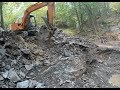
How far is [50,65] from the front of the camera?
11.7 m

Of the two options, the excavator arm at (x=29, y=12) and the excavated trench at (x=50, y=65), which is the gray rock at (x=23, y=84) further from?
the excavator arm at (x=29, y=12)

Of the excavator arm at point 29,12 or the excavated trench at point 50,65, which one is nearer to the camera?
the excavated trench at point 50,65

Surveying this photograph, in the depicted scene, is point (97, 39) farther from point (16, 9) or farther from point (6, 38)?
point (16, 9)

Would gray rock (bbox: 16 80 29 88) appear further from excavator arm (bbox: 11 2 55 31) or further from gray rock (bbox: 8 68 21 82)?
excavator arm (bbox: 11 2 55 31)

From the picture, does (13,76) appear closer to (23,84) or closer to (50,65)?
(23,84)

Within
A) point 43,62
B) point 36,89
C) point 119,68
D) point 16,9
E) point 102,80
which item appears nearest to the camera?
point 36,89

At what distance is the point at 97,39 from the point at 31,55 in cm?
1098

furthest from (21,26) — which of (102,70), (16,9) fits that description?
(16,9)

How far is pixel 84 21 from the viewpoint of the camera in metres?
27.1

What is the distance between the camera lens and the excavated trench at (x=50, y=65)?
10294 mm

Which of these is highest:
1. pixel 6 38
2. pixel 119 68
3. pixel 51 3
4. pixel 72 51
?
pixel 51 3

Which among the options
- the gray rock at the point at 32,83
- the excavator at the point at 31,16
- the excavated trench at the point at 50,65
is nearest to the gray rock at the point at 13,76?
the excavated trench at the point at 50,65

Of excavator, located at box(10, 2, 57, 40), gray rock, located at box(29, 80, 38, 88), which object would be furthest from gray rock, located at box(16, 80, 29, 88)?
excavator, located at box(10, 2, 57, 40)

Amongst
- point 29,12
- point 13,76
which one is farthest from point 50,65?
point 29,12
